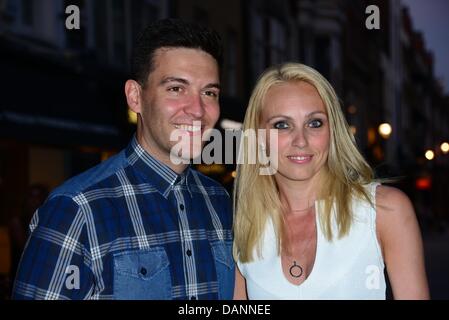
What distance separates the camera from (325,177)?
142 inches

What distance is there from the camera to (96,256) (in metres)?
2.83

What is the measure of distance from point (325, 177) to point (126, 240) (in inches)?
46.9

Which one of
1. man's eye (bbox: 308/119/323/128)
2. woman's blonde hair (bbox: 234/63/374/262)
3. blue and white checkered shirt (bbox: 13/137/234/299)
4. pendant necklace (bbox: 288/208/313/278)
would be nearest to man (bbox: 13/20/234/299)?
blue and white checkered shirt (bbox: 13/137/234/299)

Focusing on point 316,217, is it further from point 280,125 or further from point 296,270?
point 280,125

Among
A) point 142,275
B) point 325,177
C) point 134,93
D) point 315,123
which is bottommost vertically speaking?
point 142,275

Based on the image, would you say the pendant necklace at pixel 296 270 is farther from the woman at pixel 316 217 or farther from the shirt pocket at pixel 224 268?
the shirt pocket at pixel 224 268

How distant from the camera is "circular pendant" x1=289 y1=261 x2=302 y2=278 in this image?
3410mm

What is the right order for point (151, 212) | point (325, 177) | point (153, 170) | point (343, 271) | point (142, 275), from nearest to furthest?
point (142, 275) < point (151, 212) < point (153, 170) < point (343, 271) < point (325, 177)

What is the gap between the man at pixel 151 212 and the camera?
279 centimetres

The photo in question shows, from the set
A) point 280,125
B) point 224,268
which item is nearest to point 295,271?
point 224,268

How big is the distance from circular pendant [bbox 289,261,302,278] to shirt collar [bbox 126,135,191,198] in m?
0.71

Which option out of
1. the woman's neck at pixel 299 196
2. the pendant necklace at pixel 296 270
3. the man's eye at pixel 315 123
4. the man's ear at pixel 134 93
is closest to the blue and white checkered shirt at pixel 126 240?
the man's ear at pixel 134 93
